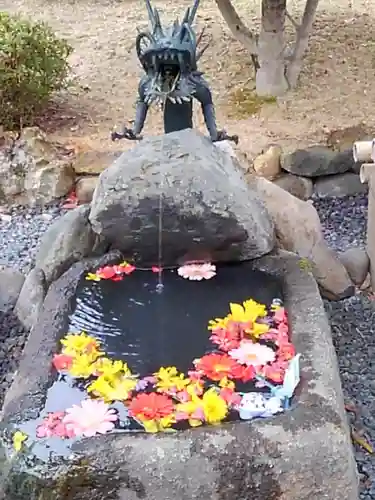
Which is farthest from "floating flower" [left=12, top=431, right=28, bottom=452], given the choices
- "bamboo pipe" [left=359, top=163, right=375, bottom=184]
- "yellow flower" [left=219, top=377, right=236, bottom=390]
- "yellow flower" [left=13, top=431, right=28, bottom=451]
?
"bamboo pipe" [left=359, top=163, right=375, bottom=184]

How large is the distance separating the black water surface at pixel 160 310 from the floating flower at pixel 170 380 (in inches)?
1.8

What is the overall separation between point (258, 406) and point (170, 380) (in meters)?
0.32

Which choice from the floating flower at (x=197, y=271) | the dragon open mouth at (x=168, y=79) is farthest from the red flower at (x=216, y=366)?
the dragon open mouth at (x=168, y=79)

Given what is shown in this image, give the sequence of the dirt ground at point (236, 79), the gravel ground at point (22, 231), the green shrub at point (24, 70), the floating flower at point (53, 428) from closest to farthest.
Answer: the floating flower at point (53, 428), the gravel ground at point (22, 231), the green shrub at point (24, 70), the dirt ground at point (236, 79)

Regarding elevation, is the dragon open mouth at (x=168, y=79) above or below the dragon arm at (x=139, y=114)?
above

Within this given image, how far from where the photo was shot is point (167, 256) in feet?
11.5

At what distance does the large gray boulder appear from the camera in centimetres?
336

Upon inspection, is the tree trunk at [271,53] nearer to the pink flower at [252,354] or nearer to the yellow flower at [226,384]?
the pink flower at [252,354]

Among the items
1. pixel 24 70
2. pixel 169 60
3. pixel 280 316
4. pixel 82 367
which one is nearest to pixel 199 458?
pixel 82 367

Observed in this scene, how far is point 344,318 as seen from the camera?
13.6 ft

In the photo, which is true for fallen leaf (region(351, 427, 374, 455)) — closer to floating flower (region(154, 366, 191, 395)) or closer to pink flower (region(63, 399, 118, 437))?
floating flower (region(154, 366, 191, 395))

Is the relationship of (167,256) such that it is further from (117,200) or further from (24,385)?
(24,385)

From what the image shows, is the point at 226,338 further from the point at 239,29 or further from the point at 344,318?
the point at 239,29

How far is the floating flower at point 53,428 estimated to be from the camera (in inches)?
96.1
